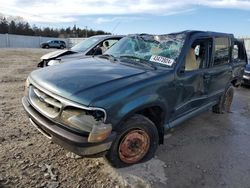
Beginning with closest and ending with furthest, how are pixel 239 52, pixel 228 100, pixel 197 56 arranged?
pixel 197 56 → pixel 228 100 → pixel 239 52

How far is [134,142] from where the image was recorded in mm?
3467

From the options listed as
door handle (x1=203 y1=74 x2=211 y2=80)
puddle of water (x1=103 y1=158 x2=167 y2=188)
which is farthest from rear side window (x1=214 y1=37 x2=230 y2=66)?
puddle of water (x1=103 y1=158 x2=167 y2=188)

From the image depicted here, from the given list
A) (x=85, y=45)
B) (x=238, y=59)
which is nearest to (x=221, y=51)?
(x=238, y=59)

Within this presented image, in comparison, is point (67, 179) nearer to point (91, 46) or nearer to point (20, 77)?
point (91, 46)

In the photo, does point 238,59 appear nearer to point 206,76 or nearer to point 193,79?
point 206,76

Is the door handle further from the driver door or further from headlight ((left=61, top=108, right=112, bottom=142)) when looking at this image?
headlight ((left=61, top=108, right=112, bottom=142))

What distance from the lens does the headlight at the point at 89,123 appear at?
9.18ft

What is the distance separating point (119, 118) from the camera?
119 inches

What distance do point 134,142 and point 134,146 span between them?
59 millimetres

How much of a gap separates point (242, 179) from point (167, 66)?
5.92 feet

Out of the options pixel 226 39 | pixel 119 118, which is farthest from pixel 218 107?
pixel 119 118

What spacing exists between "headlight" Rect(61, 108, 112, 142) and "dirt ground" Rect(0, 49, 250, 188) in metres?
0.73

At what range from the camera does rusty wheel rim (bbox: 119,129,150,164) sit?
3375mm

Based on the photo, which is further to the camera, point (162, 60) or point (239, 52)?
point (239, 52)
